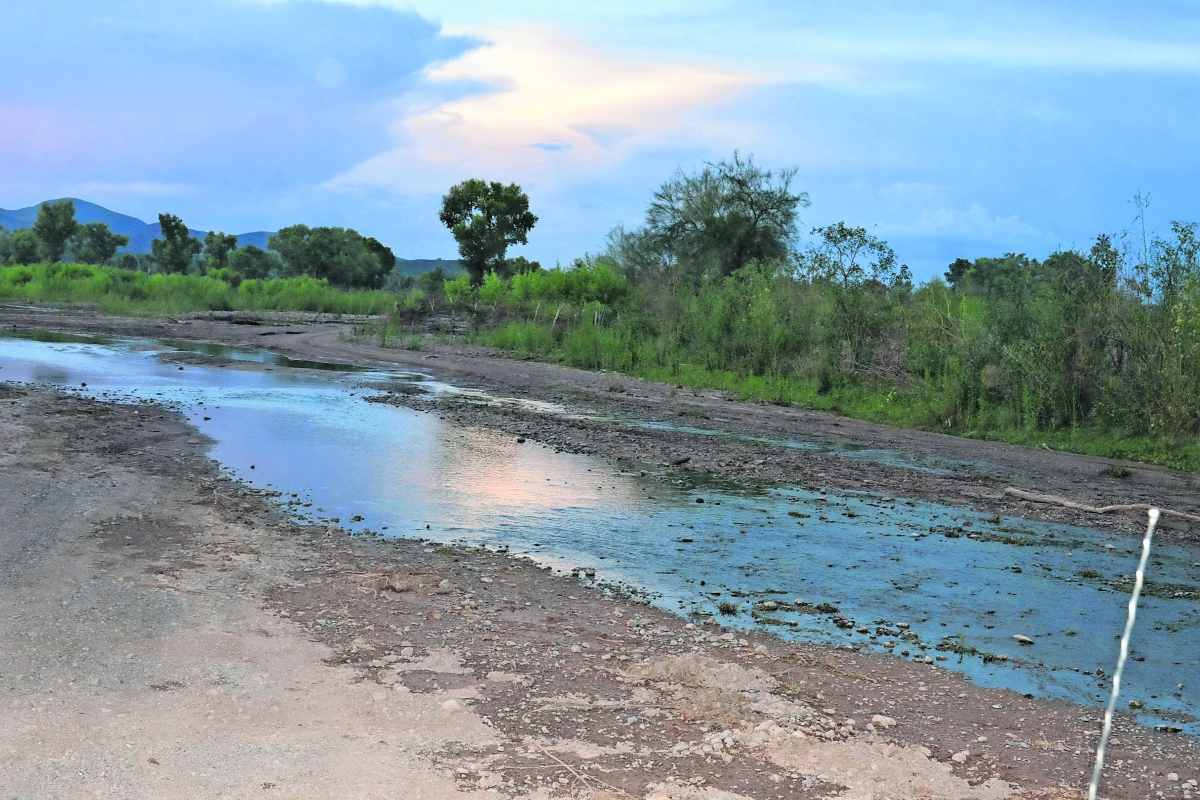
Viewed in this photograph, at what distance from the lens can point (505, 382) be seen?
25.7 meters

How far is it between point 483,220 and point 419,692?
64.4 metres

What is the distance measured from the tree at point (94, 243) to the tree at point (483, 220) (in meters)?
43.3

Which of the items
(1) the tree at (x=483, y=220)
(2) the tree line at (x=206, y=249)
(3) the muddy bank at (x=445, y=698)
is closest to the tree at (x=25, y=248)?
(2) the tree line at (x=206, y=249)

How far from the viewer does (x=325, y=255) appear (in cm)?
9444

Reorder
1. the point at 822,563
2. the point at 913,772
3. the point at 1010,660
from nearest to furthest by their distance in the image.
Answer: the point at 913,772
the point at 1010,660
the point at 822,563

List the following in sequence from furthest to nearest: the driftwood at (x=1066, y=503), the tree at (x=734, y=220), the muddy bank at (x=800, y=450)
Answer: the tree at (x=734, y=220) → the muddy bank at (x=800, y=450) → the driftwood at (x=1066, y=503)

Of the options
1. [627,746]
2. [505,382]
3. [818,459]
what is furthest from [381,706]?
[505,382]

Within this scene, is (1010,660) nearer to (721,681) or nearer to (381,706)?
(721,681)

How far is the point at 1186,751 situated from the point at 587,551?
191 inches

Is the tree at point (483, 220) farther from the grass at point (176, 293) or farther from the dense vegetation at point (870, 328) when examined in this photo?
the dense vegetation at point (870, 328)

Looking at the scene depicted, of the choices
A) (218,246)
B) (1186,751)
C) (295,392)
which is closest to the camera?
(1186,751)

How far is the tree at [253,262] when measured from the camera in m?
100

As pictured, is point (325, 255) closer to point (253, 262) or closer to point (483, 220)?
point (253, 262)

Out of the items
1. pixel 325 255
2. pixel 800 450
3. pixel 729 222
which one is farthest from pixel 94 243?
pixel 800 450
